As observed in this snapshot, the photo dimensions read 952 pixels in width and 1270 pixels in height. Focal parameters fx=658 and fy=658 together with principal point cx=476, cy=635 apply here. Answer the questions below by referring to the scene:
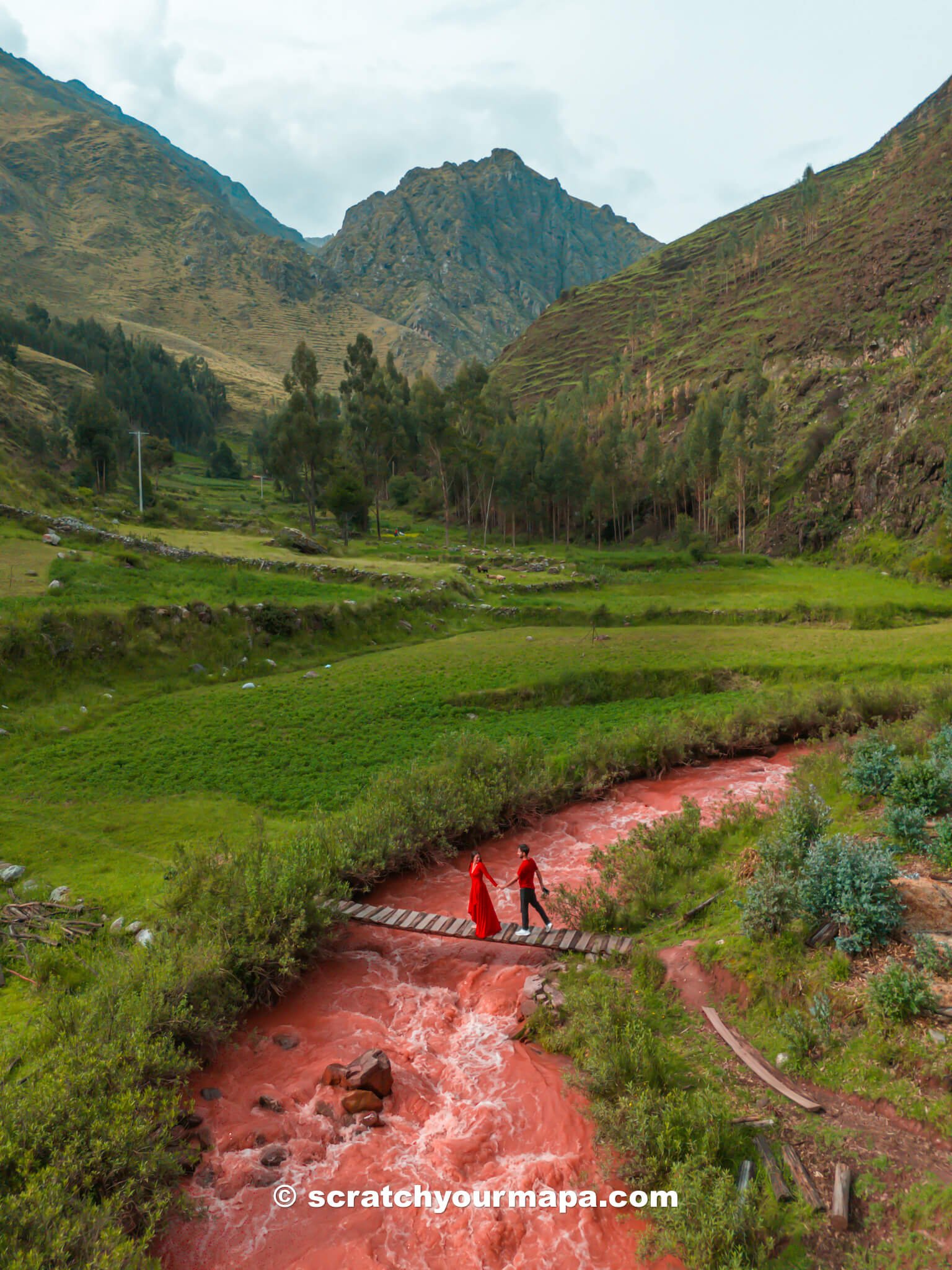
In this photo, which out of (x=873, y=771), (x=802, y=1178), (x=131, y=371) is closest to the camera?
(x=802, y=1178)

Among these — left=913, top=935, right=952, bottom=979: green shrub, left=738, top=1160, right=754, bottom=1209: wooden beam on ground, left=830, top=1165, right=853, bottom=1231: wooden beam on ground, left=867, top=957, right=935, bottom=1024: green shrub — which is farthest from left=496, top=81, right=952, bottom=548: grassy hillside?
left=738, top=1160, right=754, bottom=1209: wooden beam on ground

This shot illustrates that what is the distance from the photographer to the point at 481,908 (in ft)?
34.1

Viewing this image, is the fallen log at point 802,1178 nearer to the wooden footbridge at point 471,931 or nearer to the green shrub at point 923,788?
the wooden footbridge at point 471,931

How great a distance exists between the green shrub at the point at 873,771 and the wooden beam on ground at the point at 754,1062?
20.3 feet

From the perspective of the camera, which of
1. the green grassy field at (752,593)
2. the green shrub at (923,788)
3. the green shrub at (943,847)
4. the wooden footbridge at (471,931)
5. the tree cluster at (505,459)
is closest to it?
the green shrub at (943,847)

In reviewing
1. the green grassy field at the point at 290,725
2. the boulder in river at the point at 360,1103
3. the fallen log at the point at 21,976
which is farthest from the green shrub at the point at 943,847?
the fallen log at the point at 21,976

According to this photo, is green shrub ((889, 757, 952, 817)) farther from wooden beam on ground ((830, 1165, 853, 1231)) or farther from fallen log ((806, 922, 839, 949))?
wooden beam on ground ((830, 1165, 853, 1231))

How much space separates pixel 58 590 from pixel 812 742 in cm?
2484

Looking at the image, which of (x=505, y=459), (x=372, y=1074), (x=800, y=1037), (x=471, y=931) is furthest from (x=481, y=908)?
(x=505, y=459)

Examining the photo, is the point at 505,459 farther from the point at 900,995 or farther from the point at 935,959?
the point at 900,995

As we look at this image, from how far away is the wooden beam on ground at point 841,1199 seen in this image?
5773mm

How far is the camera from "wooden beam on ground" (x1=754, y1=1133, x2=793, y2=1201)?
6.13 metres

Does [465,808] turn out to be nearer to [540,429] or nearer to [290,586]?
[290,586]

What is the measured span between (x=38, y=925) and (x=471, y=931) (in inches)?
269
